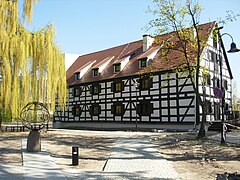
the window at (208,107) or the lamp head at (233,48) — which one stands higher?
the lamp head at (233,48)

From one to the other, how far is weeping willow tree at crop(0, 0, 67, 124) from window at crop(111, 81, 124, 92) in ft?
34.8

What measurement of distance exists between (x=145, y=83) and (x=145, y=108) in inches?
87.0

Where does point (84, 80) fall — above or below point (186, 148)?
above

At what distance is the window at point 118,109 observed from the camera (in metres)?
26.3

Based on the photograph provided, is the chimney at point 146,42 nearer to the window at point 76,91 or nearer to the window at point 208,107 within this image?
the window at point 208,107

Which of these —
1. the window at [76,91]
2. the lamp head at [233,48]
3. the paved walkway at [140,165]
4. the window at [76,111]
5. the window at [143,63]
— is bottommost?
the paved walkway at [140,165]

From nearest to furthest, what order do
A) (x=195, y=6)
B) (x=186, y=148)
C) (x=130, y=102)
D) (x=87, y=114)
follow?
(x=186, y=148)
(x=195, y=6)
(x=130, y=102)
(x=87, y=114)

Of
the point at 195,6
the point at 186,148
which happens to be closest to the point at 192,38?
the point at 195,6

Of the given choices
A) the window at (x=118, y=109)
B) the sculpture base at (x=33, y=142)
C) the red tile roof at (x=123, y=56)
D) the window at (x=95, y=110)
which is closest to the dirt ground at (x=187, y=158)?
the sculpture base at (x=33, y=142)

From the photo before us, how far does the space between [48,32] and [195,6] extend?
26.8 ft

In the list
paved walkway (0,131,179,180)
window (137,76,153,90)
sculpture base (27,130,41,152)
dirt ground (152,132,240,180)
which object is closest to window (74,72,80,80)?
window (137,76,153,90)

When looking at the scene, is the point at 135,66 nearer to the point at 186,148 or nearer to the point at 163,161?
the point at 186,148

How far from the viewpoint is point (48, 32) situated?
15906 mm

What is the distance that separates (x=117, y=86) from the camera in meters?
27.0
